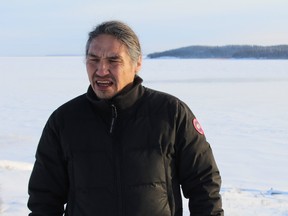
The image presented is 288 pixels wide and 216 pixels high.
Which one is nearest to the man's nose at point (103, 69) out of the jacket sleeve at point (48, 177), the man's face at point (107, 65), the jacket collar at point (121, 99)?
the man's face at point (107, 65)

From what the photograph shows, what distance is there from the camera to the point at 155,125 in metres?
1.85

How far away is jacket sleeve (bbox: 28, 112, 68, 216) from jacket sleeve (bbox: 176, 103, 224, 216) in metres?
0.48

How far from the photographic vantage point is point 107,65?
1.82m

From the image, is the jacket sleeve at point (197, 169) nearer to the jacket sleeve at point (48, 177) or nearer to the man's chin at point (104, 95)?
the man's chin at point (104, 95)

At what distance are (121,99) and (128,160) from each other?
0.79ft

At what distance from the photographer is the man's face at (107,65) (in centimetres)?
182

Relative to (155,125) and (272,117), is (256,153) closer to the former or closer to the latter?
(272,117)

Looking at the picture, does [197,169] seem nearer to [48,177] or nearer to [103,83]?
[103,83]

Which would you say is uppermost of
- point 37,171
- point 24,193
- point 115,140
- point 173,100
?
point 173,100

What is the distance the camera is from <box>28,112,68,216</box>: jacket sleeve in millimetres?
1891

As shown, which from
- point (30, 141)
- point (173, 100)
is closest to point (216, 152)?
point (30, 141)

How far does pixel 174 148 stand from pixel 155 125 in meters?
0.12

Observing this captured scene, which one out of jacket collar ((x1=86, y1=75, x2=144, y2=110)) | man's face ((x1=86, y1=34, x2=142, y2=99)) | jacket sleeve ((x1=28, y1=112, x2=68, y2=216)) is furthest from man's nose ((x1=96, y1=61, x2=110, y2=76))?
jacket sleeve ((x1=28, y1=112, x2=68, y2=216))

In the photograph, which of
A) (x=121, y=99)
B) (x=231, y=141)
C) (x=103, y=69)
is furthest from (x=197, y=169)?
(x=231, y=141)
